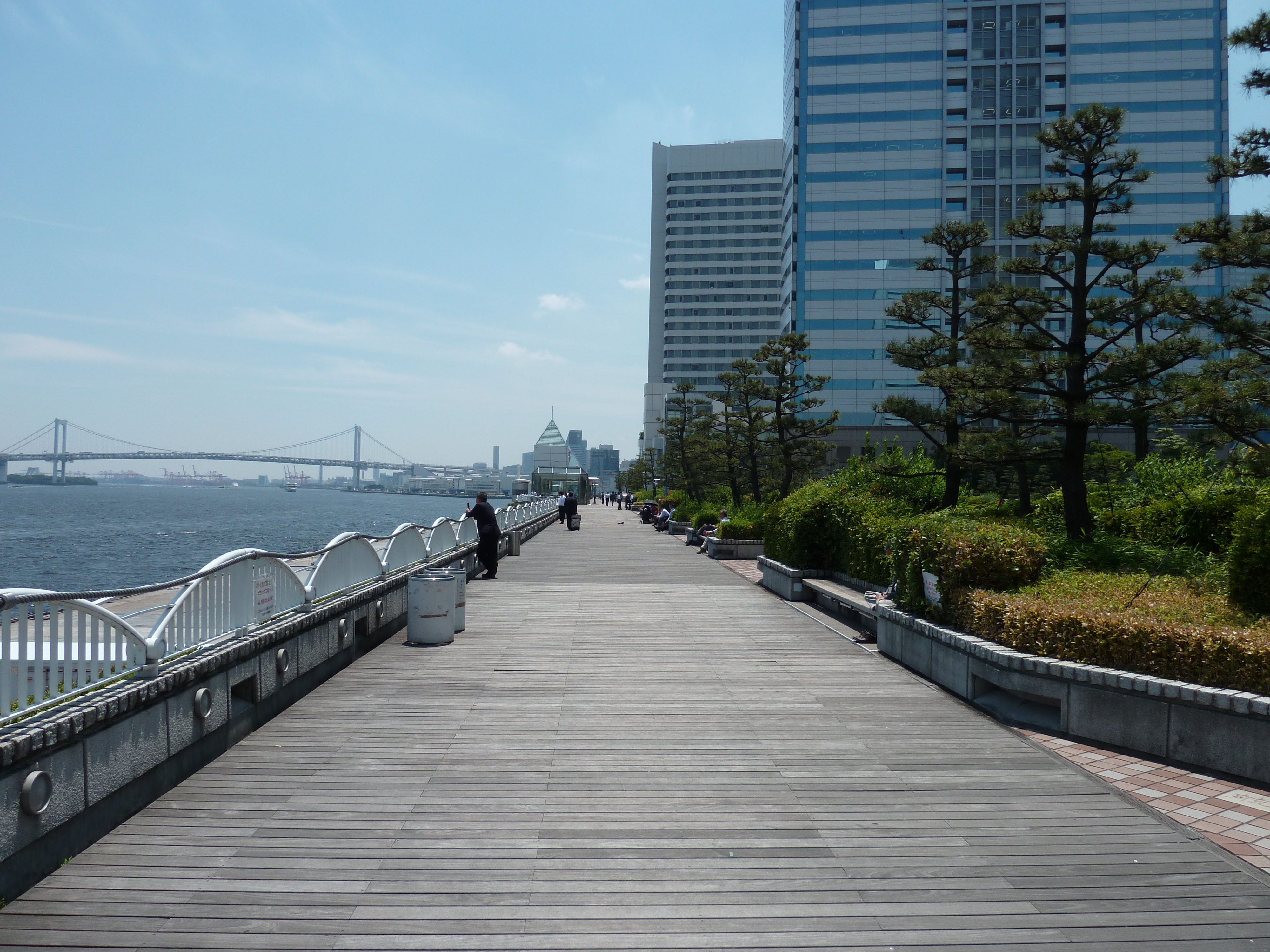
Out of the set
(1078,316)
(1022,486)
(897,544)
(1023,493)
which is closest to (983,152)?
(1022,486)

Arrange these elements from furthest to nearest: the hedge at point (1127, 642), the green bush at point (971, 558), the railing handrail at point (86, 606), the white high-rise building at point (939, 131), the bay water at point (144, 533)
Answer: the white high-rise building at point (939, 131), the bay water at point (144, 533), the green bush at point (971, 558), the hedge at point (1127, 642), the railing handrail at point (86, 606)

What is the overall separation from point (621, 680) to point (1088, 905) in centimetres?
523

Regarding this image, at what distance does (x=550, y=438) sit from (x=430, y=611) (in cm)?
10381

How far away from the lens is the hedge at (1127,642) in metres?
5.90

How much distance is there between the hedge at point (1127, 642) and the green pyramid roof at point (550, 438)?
4190 inches

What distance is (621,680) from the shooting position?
8672 mm

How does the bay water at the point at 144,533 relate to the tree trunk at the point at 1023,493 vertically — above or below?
below

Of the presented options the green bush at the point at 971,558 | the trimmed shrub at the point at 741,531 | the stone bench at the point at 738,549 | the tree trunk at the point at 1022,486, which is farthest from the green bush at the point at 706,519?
the green bush at the point at 971,558

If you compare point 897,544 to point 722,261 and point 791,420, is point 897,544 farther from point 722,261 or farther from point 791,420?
point 722,261

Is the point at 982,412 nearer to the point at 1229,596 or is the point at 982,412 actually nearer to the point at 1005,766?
the point at 1229,596

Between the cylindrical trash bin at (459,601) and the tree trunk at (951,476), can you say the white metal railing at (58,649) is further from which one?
the tree trunk at (951,476)

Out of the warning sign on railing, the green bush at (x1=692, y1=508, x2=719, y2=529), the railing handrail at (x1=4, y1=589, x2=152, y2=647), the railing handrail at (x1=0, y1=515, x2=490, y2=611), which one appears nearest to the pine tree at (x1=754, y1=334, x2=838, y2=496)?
the green bush at (x1=692, y1=508, x2=719, y2=529)

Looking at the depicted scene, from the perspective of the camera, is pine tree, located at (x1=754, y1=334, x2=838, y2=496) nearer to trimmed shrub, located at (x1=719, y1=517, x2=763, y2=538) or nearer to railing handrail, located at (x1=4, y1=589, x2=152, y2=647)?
trimmed shrub, located at (x1=719, y1=517, x2=763, y2=538)

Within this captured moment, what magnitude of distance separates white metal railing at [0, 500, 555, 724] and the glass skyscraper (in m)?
58.6
